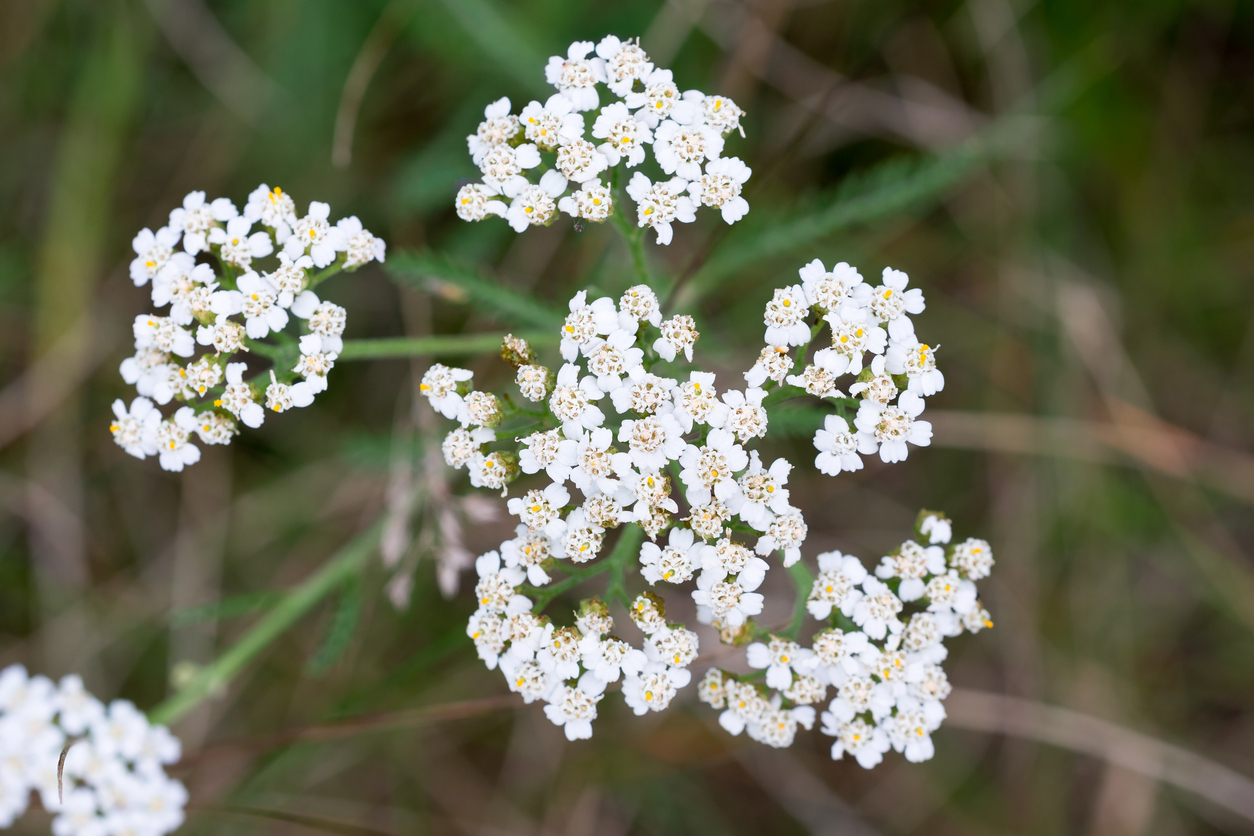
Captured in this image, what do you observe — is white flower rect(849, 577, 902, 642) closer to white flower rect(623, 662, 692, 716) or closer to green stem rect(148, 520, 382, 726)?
white flower rect(623, 662, 692, 716)

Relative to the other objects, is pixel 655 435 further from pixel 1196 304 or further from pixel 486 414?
pixel 1196 304

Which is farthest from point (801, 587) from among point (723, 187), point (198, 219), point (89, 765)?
point (89, 765)

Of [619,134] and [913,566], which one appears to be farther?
[913,566]

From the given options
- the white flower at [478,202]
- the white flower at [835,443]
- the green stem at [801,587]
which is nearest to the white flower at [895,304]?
the white flower at [835,443]

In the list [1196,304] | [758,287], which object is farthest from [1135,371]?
[758,287]

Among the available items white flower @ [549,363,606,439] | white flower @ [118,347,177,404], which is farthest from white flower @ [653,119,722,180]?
white flower @ [118,347,177,404]

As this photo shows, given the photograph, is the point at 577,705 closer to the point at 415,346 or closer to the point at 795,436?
the point at 415,346
